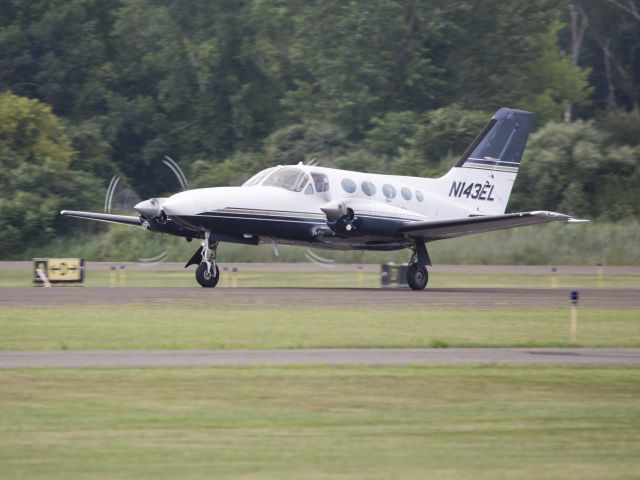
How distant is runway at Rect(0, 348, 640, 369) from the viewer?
1622cm

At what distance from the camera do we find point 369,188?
30844 mm

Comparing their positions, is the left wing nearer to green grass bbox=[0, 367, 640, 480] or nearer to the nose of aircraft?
the nose of aircraft

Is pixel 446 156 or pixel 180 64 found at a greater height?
pixel 180 64

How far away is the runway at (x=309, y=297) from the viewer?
83.1 ft

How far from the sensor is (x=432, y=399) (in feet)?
45.6

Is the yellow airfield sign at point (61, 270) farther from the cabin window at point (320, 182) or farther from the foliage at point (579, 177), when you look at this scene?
the foliage at point (579, 177)

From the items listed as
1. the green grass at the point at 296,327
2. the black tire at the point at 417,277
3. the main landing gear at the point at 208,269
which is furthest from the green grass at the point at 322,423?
the black tire at the point at 417,277

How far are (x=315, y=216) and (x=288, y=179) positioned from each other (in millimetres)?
1258

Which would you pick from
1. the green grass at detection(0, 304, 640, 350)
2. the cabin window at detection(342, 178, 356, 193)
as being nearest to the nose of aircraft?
the cabin window at detection(342, 178, 356, 193)

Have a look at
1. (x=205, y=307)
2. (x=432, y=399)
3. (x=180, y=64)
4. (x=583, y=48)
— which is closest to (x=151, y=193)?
(x=180, y=64)

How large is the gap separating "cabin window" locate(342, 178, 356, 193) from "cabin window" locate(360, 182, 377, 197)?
31 cm

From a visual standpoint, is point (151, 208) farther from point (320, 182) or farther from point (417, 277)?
point (417, 277)

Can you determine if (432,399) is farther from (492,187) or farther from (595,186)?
(595,186)

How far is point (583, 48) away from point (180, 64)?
31.6 metres
